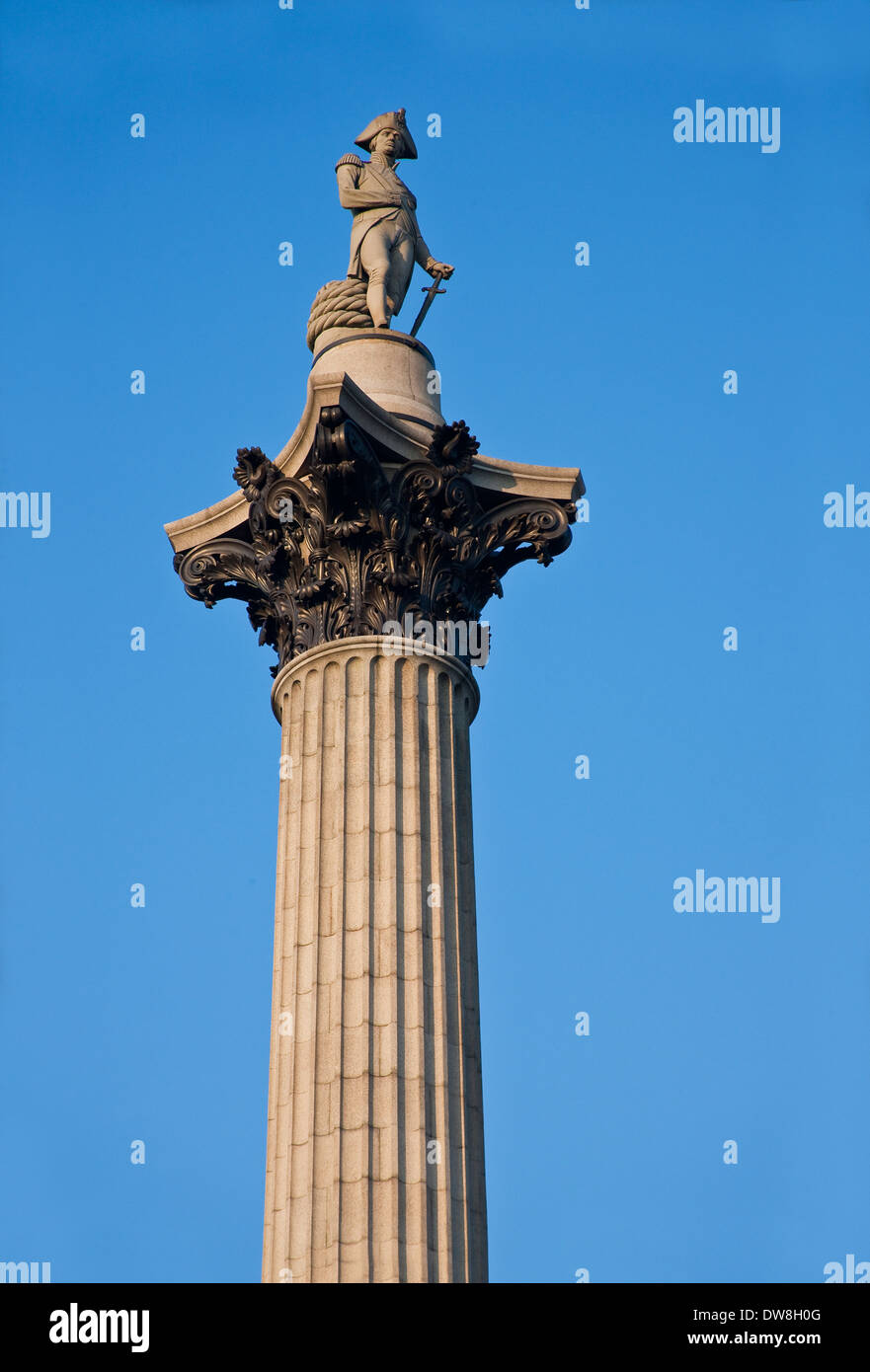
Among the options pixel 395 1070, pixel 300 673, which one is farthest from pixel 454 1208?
pixel 300 673

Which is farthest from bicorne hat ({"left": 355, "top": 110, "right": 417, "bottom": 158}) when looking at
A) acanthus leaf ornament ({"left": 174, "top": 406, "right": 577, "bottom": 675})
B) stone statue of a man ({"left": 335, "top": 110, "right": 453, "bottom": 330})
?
acanthus leaf ornament ({"left": 174, "top": 406, "right": 577, "bottom": 675})

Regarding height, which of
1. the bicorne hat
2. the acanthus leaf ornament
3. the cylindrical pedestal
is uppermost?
the bicorne hat

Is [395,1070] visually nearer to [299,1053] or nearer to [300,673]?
[299,1053]

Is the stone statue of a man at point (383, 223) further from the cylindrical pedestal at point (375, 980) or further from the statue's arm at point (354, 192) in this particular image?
the cylindrical pedestal at point (375, 980)

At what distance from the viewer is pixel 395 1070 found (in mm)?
29000

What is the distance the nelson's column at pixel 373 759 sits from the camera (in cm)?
2855

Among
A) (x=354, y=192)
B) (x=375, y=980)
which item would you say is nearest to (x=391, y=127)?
(x=354, y=192)

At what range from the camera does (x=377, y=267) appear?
36.8 metres

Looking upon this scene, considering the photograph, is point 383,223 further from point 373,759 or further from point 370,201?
point 373,759

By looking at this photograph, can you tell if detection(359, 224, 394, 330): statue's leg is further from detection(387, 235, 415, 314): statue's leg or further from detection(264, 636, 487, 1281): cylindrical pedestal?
detection(264, 636, 487, 1281): cylindrical pedestal

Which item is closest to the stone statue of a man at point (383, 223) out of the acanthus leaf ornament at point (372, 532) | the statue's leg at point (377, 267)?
the statue's leg at point (377, 267)

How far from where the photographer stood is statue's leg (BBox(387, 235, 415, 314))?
36906mm

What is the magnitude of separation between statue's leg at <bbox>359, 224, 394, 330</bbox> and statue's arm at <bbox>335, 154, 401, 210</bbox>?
0.51m
